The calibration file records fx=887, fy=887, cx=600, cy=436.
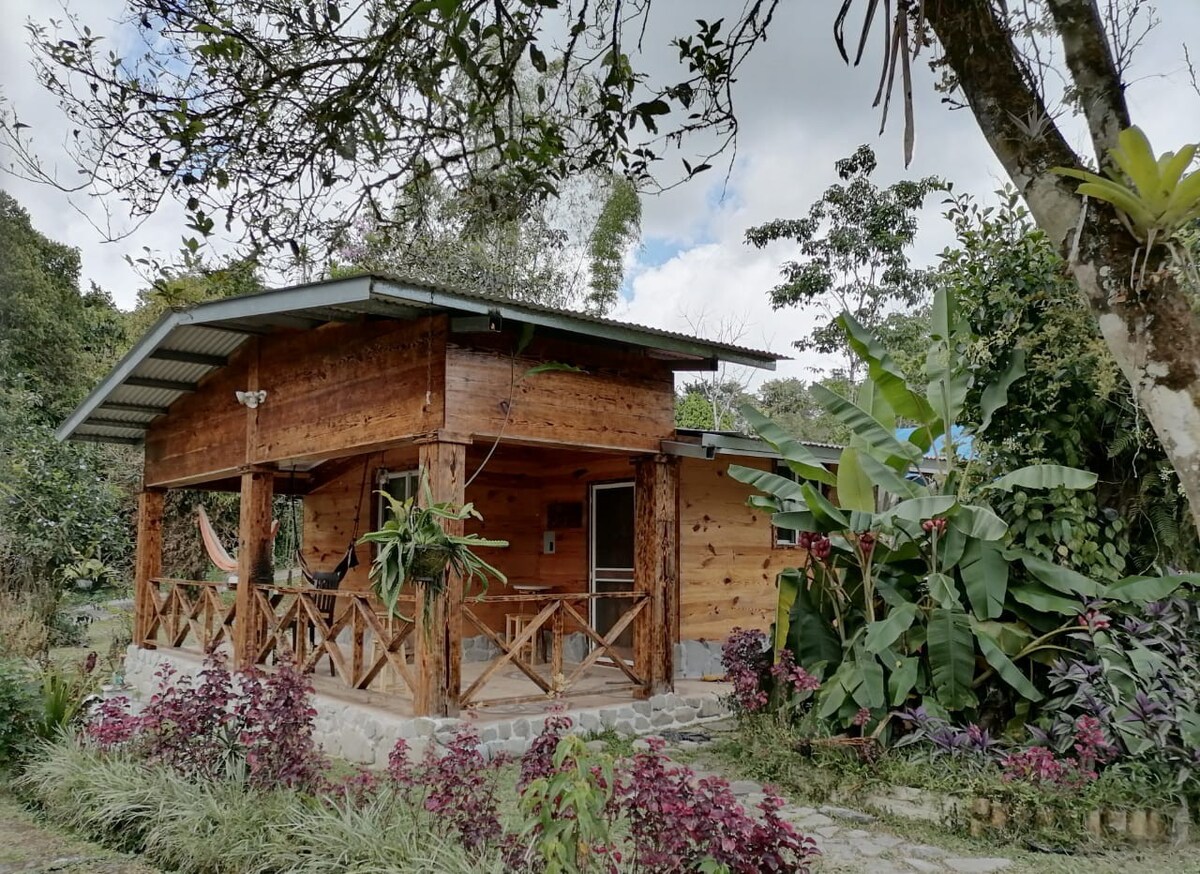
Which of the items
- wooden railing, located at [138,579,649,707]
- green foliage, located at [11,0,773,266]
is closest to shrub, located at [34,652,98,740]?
wooden railing, located at [138,579,649,707]

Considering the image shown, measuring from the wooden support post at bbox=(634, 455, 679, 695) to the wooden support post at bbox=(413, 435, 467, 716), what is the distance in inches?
78.2

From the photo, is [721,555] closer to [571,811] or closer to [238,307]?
[238,307]

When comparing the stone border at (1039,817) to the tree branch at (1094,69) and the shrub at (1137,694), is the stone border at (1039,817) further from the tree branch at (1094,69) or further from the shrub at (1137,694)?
the tree branch at (1094,69)

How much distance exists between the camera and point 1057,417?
21.3 feet

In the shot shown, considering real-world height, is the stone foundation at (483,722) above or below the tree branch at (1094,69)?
below

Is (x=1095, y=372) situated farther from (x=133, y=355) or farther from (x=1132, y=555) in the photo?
(x=133, y=355)

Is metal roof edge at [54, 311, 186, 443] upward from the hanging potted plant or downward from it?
upward

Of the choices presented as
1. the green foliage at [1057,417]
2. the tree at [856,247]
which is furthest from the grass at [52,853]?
the tree at [856,247]

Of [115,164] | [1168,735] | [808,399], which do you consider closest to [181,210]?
[115,164]

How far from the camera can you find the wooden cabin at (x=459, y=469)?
22.5ft

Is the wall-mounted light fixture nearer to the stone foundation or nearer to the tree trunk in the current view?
the stone foundation

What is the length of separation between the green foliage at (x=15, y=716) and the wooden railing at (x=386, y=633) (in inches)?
69.4

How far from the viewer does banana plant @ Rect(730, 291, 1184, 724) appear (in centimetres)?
587

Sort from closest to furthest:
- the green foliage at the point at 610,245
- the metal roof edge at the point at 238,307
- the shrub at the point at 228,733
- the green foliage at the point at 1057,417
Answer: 1. the shrub at the point at 228,733
2. the green foliage at the point at 1057,417
3. the metal roof edge at the point at 238,307
4. the green foliage at the point at 610,245
